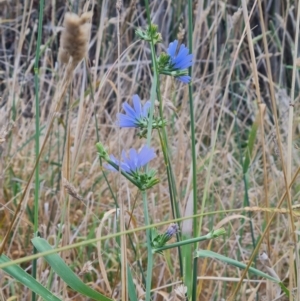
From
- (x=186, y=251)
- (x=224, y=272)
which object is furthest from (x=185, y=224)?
(x=224, y=272)

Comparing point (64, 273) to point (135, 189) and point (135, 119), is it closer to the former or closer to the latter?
point (135, 119)

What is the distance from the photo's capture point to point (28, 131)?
1.89 metres

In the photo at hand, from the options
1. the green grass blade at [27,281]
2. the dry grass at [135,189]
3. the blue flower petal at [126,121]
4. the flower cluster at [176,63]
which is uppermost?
the flower cluster at [176,63]

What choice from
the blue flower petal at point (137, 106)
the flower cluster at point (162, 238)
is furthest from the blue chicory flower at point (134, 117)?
the flower cluster at point (162, 238)

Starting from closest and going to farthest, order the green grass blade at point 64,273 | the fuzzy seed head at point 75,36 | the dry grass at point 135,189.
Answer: the fuzzy seed head at point 75,36 → the green grass blade at point 64,273 → the dry grass at point 135,189

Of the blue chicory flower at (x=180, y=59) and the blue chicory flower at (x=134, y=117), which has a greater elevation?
the blue chicory flower at (x=180, y=59)

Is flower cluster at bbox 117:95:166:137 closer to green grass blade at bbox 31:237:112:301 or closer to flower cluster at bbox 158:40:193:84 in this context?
flower cluster at bbox 158:40:193:84

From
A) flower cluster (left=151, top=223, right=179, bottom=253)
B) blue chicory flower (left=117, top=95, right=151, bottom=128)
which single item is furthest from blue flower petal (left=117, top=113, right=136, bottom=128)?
flower cluster (left=151, top=223, right=179, bottom=253)

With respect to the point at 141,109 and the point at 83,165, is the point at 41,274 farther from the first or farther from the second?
the point at 83,165

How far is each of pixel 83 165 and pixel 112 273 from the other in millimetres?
440

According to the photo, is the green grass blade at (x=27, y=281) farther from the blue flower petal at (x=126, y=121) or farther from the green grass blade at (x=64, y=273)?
the blue flower petal at (x=126, y=121)

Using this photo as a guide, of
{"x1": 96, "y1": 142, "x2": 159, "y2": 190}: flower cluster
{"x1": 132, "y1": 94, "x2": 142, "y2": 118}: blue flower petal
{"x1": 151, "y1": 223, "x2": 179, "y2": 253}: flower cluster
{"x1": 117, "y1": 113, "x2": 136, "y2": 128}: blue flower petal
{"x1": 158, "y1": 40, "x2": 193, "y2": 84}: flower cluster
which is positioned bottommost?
{"x1": 151, "y1": 223, "x2": 179, "y2": 253}: flower cluster

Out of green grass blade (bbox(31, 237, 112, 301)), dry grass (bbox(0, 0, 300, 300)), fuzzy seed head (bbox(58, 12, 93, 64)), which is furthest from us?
dry grass (bbox(0, 0, 300, 300))

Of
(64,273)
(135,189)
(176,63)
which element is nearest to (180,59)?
(176,63)
